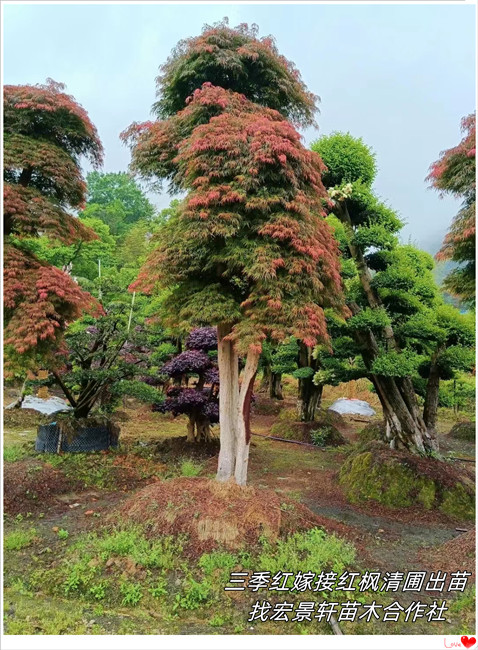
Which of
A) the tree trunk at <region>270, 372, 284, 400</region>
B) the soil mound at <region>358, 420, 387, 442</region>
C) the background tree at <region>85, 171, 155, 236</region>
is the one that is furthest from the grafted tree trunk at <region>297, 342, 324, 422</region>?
the background tree at <region>85, 171, 155, 236</region>

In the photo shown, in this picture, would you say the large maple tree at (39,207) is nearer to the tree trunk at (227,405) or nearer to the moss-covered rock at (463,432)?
the tree trunk at (227,405)

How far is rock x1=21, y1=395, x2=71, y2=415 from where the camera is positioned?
1302 cm

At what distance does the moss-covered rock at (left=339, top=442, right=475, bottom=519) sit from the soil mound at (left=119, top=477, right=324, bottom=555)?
211 centimetres

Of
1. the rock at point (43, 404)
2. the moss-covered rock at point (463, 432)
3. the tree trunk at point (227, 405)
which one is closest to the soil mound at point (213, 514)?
the tree trunk at point (227, 405)

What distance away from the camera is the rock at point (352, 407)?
16938 millimetres

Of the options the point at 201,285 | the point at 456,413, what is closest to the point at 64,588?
the point at 201,285

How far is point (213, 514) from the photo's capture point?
15.7 ft

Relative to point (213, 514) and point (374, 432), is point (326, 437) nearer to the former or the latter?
point (374, 432)

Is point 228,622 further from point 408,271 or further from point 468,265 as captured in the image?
point 408,271

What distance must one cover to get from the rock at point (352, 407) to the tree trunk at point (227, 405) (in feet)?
38.0

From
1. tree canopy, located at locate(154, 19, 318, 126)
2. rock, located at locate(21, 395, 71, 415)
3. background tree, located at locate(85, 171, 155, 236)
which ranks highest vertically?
background tree, located at locate(85, 171, 155, 236)

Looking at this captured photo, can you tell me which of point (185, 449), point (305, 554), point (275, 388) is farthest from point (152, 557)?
point (275, 388)

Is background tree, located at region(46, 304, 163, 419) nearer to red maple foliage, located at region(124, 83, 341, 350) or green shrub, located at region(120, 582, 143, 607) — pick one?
red maple foliage, located at region(124, 83, 341, 350)

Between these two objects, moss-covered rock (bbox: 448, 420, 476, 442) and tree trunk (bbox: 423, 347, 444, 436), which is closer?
tree trunk (bbox: 423, 347, 444, 436)
